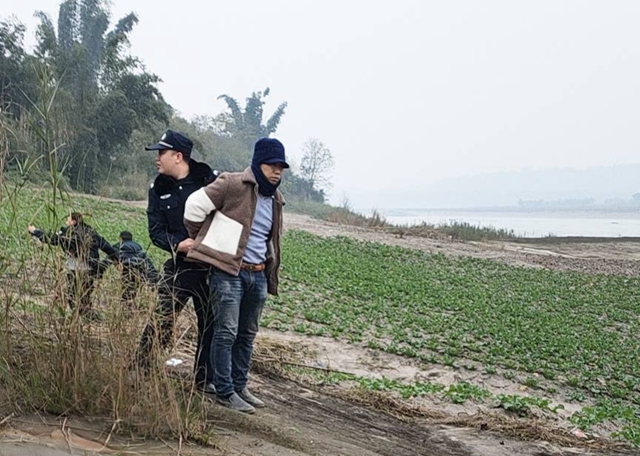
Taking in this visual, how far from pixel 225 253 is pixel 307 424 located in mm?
1197

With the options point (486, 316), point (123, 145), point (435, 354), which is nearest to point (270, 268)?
point (435, 354)

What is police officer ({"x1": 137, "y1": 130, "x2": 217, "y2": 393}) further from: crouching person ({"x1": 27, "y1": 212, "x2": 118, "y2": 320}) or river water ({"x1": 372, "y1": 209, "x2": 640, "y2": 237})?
river water ({"x1": 372, "y1": 209, "x2": 640, "y2": 237})

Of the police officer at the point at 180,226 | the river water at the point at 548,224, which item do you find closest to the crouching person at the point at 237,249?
the police officer at the point at 180,226

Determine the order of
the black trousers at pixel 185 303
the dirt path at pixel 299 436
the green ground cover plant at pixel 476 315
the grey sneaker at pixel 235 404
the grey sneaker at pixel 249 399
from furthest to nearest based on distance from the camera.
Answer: the green ground cover plant at pixel 476 315 → the grey sneaker at pixel 249 399 → the grey sneaker at pixel 235 404 → the black trousers at pixel 185 303 → the dirt path at pixel 299 436

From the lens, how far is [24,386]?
2.94 meters

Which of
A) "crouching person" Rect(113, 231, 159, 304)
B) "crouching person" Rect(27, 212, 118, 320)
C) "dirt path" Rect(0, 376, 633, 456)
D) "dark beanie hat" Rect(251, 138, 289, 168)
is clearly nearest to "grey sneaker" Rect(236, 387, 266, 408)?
"dirt path" Rect(0, 376, 633, 456)

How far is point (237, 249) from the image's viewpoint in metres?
3.78

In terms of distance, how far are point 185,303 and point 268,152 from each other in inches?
39.1

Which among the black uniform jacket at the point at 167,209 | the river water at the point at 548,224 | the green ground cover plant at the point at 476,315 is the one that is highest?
the river water at the point at 548,224

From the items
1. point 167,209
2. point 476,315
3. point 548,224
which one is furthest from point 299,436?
point 548,224

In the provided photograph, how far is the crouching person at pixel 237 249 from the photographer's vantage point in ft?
12.3

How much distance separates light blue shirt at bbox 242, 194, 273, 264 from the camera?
3.92 metres

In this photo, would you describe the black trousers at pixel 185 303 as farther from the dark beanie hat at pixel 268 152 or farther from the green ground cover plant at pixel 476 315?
the green ground cover plant at pixel 476 315

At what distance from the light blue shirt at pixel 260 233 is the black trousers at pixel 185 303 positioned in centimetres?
27
